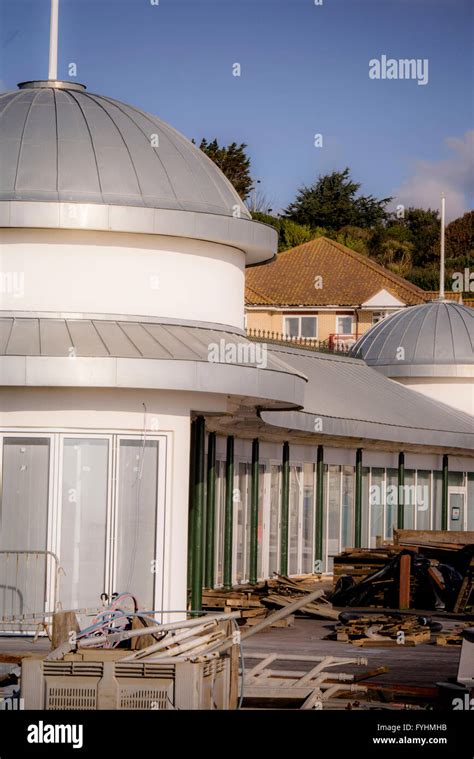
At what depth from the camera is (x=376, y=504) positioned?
36031mm

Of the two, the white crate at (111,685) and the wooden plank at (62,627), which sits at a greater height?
the wooden plank at (62,627)

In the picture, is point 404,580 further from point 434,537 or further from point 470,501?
point 470,501

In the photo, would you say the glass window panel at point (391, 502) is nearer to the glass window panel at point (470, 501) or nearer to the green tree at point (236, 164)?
the glass window panel at point (470, 501)

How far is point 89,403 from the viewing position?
20.2m

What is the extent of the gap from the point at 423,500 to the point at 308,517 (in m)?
5.83

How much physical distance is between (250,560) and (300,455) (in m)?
3.77

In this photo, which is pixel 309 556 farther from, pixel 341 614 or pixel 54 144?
pixel 54 144

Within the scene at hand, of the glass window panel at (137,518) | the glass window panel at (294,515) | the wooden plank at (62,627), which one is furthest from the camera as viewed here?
the glass window panel at (294,515)

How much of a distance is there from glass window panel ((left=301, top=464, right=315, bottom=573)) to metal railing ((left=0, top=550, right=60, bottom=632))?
43.1ft

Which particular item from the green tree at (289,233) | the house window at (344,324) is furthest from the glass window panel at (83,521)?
the green tree at (289,233)

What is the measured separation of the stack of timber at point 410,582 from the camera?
25938mm

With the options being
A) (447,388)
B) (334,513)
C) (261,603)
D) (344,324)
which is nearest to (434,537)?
(334,513)

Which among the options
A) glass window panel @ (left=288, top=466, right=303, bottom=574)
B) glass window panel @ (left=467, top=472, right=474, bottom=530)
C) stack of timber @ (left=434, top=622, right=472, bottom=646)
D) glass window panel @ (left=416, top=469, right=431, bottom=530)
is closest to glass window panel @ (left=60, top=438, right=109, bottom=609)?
stack of timber @ (left=434, top=622, right=472, bottom=646)

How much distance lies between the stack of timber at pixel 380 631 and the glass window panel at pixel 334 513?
1077 centimetres
